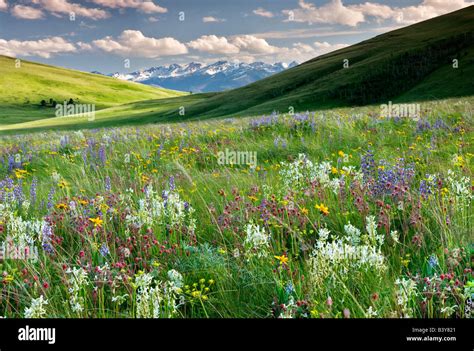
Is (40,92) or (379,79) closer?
(379,79)

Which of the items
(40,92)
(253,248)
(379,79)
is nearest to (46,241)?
(253,248)

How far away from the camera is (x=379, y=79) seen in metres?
54.7

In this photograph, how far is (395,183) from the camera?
14.0ft

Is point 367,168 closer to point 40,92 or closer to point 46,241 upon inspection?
→ point 46,241

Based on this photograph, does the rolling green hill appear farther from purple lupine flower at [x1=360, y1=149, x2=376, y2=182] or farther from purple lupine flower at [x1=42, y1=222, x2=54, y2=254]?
purple lupine flower at [x1=42, y1=222, x2=54, y2=254]

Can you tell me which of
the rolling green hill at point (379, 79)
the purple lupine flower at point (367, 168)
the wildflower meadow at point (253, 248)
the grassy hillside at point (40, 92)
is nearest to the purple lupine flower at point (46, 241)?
the wildflower meadow at point (253, 248)

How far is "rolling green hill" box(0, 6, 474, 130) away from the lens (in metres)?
49.0

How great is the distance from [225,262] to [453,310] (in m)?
1.58

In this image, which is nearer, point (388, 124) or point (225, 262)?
point (225, 262)

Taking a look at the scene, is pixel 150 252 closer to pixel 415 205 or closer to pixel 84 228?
pixel 84 228

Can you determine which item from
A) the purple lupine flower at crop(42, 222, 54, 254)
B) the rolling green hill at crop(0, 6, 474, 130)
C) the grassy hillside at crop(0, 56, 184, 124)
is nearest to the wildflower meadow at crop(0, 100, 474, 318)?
the purple lupine flower at crop(42, 222, 54, 254)

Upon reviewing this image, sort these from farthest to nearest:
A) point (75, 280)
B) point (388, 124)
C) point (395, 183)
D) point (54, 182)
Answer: point (388, 124)
point (54, 182)
point (395, 183)
point (75, 280)
